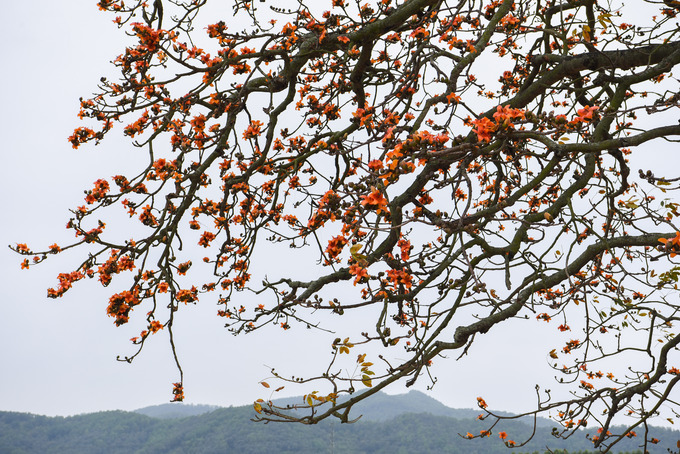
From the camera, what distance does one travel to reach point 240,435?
50906mm

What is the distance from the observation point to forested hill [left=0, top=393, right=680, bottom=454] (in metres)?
48.0

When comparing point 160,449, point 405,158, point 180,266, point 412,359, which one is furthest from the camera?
point 160,449

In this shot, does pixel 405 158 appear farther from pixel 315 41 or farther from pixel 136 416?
pixel 136 416

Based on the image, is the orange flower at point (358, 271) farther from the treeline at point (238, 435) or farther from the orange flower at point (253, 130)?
the treeline at point (238, 435)

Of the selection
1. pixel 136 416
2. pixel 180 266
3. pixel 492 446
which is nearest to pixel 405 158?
pixel 180 266

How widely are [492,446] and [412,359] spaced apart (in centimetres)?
5219

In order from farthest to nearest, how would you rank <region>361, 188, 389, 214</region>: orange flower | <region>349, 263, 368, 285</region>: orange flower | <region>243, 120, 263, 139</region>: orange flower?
<region>243, 120, 263, 139</region>: orange flower, <region>349, 263, 368, 285</region>: orange flower, <region>361, 188, 389, 214</region>: orange flower

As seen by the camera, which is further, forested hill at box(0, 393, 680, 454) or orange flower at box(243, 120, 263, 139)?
forested hill at box(0, 393, 680, 454)

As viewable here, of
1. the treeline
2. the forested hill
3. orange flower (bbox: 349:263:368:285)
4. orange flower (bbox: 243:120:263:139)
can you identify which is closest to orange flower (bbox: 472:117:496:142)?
orange flower (bbox: 349:263:368:285)

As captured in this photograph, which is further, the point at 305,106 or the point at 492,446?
the point at 492,446

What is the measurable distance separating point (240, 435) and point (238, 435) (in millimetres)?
257

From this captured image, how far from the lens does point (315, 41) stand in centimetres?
419

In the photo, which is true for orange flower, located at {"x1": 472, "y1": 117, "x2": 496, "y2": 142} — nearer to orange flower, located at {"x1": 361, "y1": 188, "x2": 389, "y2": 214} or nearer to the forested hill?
orange flower, located at {"x1": 361, "y1": 188, "x2": 389, "y2": 214}

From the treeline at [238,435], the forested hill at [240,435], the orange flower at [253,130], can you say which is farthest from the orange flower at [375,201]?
the treeline at [238,435]
